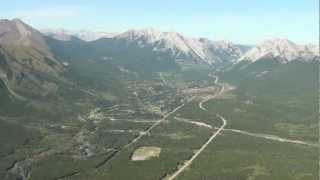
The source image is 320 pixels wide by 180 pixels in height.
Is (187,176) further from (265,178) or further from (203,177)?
(265,178)

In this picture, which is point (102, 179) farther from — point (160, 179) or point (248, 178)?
point (248, 178)

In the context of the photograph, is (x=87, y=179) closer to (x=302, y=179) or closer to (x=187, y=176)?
(x=187, y=176)

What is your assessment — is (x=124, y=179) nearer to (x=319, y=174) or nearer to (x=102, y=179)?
(x=102, y=179)

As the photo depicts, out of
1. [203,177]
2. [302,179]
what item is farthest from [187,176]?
[302,179]

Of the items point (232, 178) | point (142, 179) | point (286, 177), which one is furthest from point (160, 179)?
point (286, 177)

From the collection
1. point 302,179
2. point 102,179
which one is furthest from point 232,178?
point 102,179

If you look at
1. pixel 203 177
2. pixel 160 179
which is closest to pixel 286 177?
pixel 203 177
